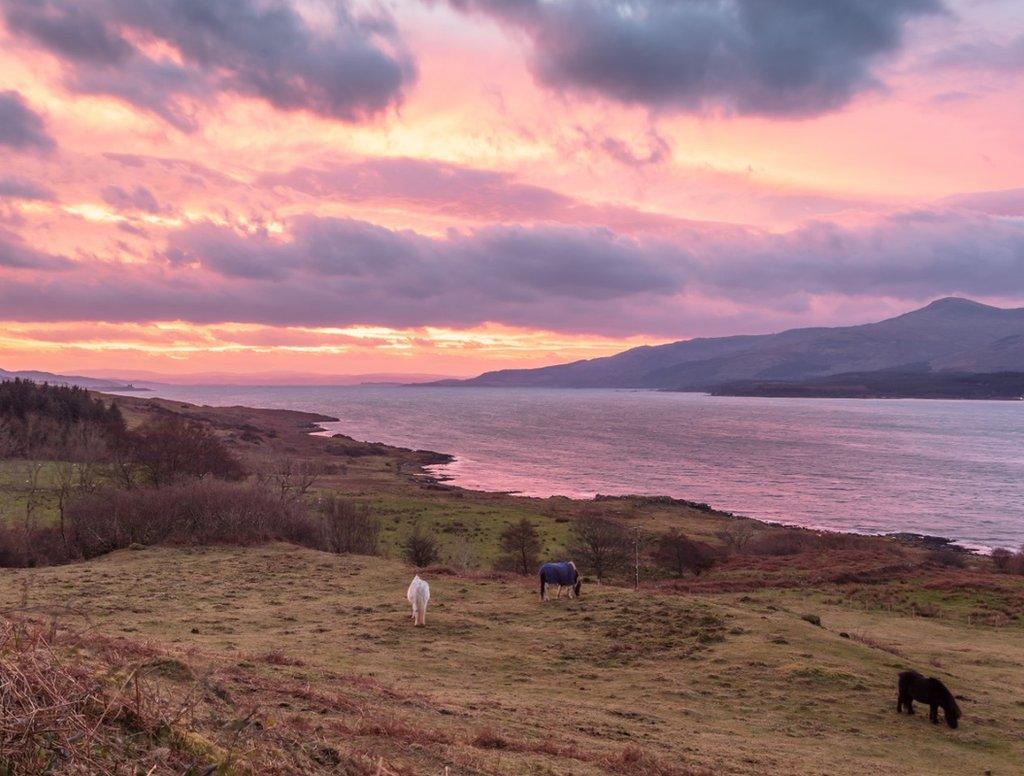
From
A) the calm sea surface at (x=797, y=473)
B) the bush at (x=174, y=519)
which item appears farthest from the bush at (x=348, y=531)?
the calm sea surface at (x=797, y=473)

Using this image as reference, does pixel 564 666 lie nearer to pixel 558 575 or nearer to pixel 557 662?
pixel 557 662

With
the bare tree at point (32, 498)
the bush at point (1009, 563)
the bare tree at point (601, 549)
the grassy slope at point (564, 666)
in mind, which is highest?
the grassy slope at point (564, 666)

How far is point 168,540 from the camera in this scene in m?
40.5

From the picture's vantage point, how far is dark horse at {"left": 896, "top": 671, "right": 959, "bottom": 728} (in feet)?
57.7

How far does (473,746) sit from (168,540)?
35.6 metres

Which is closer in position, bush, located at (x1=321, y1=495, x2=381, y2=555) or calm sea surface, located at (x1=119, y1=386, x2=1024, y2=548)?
bush, located at (x1=321, y1=495, x2=381, y2=555)

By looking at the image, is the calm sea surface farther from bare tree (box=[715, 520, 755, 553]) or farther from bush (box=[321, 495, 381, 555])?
bush (box=[321, 495, 381, 555])

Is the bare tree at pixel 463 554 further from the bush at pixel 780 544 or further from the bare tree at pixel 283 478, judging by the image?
the bush at pixel 780 544

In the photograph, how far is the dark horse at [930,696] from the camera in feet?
57.7

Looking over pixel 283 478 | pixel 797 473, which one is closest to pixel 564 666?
pixel 283 478

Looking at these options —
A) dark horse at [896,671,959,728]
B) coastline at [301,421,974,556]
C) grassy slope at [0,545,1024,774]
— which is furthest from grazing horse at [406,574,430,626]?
coastline at [301,421,974,556]

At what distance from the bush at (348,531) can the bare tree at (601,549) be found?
15.6 metres

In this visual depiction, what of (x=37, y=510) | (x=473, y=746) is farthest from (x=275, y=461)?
(x=473, y=746)

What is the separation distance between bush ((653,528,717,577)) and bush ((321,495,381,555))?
76.1 feet
